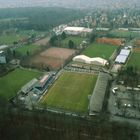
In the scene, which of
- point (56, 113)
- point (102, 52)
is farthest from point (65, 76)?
point (102, 52)

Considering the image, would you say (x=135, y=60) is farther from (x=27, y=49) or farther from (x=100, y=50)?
(x=27, y=49)

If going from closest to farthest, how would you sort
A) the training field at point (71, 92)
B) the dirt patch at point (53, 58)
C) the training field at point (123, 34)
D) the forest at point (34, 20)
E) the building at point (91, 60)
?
the training field at point (71, 92) → the building at point (91, 60) → the dirt patch at point (53, 58) → the training field at point (123, 34) → the forest at point (34, 20)

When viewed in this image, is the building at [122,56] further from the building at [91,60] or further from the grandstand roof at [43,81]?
the grandstand roof at [43,81]

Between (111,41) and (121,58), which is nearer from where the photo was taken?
(121,58)

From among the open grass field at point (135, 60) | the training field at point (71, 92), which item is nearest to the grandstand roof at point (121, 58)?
the open grass field at point (135, 60)

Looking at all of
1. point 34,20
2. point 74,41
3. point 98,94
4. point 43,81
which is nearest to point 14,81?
A: point 43,81

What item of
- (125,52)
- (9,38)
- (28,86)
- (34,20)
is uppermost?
(34,20)
